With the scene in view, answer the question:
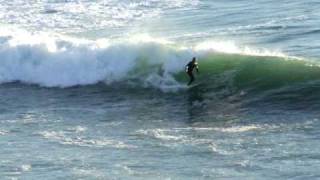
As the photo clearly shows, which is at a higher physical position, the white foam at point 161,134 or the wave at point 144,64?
the wave at point 144,64

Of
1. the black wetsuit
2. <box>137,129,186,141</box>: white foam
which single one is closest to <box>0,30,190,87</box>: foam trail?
the black wetsuit

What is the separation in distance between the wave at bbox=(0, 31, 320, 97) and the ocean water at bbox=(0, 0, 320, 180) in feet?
0.15

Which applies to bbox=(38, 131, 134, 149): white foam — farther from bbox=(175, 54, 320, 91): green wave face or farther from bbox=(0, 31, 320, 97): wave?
bbox=(175, 54, 320, 91): green wave face

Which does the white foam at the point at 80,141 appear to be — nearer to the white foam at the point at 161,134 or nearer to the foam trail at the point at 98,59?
the white foam at the point at 161,134

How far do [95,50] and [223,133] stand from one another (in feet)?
32.1

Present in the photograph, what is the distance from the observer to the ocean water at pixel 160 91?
782 inches

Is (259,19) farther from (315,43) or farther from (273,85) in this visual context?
(273,85)

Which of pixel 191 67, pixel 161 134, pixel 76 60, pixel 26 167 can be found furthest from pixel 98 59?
pixel 26 167

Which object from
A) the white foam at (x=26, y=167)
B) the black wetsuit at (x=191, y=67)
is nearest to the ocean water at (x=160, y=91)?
the white foam at (x=26, y=167)

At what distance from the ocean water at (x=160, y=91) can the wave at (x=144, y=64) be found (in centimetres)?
5

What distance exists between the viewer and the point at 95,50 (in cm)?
3059

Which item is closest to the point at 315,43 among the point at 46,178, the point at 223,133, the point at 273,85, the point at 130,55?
the point at 273,85

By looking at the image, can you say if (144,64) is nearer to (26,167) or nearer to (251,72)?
(251,72)

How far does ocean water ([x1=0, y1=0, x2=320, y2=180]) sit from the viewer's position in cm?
1986
